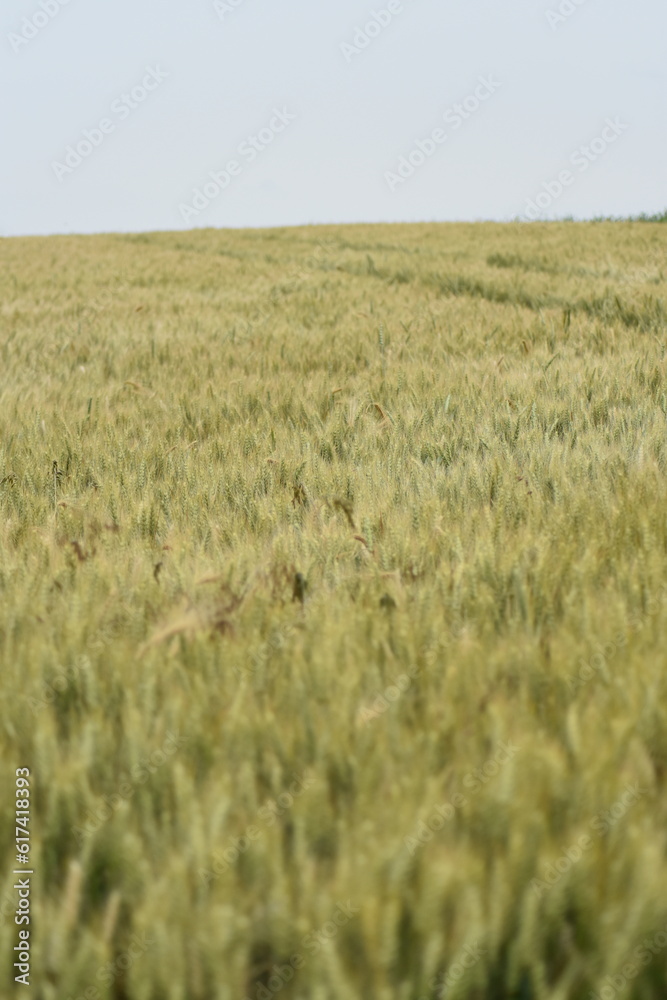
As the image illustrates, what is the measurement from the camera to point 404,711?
3.38 feet

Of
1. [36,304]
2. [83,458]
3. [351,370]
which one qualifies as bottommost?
[83,458]

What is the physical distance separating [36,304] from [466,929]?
7541 millimetres

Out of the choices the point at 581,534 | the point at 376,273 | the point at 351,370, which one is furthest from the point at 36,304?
the point at 581,534

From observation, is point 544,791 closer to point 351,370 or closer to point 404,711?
point 404,711
